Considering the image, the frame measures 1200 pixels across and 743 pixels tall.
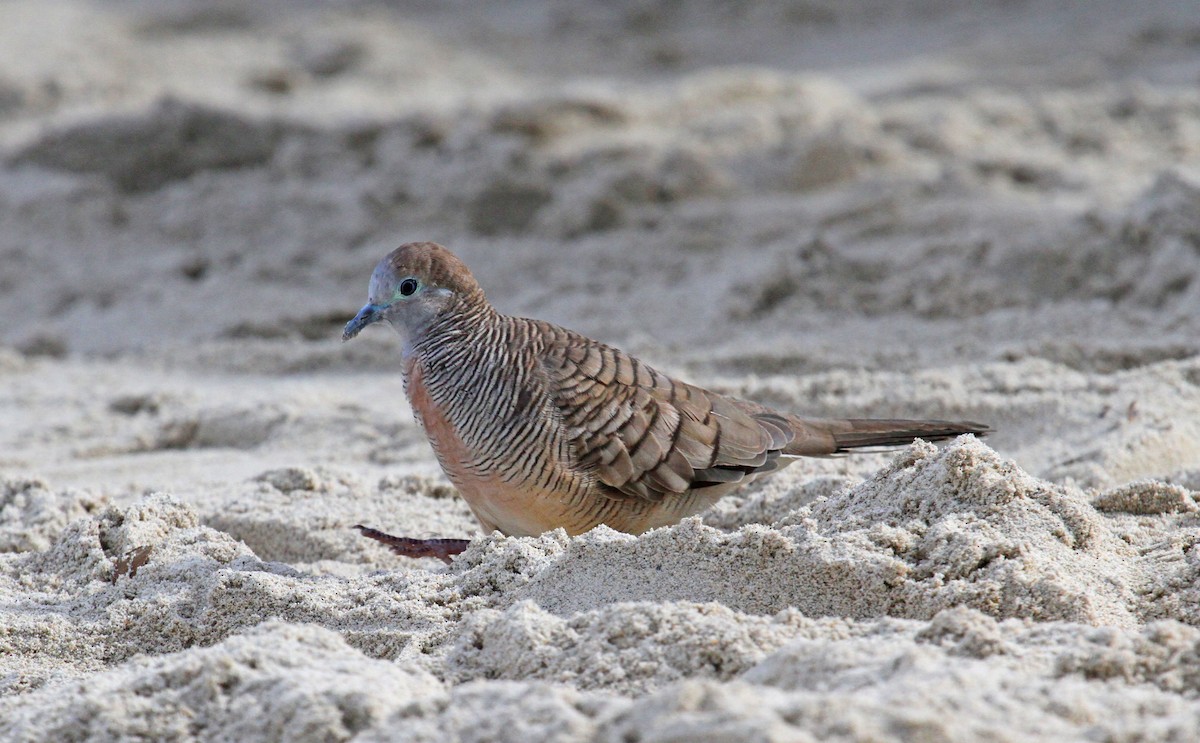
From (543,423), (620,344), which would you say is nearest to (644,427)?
(543,423)

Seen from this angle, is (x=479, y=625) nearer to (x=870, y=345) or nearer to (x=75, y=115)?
A: (x=870, y=345)

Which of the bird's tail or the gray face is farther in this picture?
the bird's tail

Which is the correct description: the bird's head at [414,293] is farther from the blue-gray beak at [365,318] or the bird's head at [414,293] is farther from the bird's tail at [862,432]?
the bird's tail at [862,432]

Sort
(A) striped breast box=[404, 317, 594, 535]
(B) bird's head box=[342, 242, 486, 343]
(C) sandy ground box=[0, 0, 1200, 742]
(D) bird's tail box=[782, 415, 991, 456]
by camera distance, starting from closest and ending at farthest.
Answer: (C) sandy ground box=[0, 0, 1200, 742] → (A) striped breast box=[404, 317, 594, 535] → (B) bird's head box=[342, 242, 486, 343] → (D) bird's tail box=[782, 415, 991, 456]

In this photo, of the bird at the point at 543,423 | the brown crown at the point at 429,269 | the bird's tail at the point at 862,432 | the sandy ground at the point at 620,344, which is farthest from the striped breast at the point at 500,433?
the bird's tail at the point at 862,432

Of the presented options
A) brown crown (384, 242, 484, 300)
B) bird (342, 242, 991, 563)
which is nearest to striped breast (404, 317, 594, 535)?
bird (342, 242, 991, 563)

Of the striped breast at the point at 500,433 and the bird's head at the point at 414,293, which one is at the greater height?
the bird's head at the point at 414,293

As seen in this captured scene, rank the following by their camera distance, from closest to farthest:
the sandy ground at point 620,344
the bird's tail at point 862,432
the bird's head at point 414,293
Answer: the sandy ground at point 620,344 → the bird's head at point 414,293 → the bird's tail at point 862,432

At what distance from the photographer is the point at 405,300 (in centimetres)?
360

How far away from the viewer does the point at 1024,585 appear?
2.54m

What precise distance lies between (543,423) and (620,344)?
252 centimetres

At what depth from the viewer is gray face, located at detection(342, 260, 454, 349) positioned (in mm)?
3584

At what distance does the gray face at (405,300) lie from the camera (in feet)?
11.8

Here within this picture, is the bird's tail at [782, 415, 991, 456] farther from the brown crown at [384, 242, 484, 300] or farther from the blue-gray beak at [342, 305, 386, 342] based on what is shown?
the blue-gray beak at [342, 305, 386, 342]
